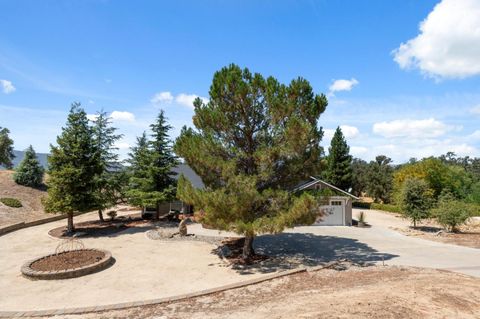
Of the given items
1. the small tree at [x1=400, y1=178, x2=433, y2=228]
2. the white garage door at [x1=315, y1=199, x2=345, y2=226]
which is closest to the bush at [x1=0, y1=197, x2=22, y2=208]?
the white garage door at [x1=315, y1=199, x2=345, y2=226]

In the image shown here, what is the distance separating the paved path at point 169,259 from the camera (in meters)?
10.2

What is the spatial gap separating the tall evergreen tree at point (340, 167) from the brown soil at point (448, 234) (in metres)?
16.0

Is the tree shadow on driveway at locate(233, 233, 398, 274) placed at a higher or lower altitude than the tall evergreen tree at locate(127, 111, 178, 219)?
lower

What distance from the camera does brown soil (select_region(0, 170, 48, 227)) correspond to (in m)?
23.8

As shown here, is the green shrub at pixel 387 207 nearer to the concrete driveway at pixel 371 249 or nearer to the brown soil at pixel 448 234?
the brown soil at pixel 448 234

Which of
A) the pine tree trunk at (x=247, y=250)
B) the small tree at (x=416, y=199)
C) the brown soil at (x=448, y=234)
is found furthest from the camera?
the small tree at (x=416, y=199)

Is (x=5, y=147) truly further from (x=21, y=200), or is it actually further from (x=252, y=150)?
(x=252, y=150)

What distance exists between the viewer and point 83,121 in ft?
73.9

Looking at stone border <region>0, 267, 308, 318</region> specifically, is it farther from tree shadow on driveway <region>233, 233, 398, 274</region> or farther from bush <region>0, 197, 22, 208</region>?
bush <region>0, 197, 22, 208</region>

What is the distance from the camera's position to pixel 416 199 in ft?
76.7

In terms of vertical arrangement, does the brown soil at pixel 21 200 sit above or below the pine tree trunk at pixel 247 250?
above

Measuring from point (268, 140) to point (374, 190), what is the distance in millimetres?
40154

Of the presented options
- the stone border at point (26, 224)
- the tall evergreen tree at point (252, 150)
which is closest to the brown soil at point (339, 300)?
the tall evergreen tree at point (252, 150)

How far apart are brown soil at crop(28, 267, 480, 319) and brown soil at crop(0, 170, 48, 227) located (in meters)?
19.9
